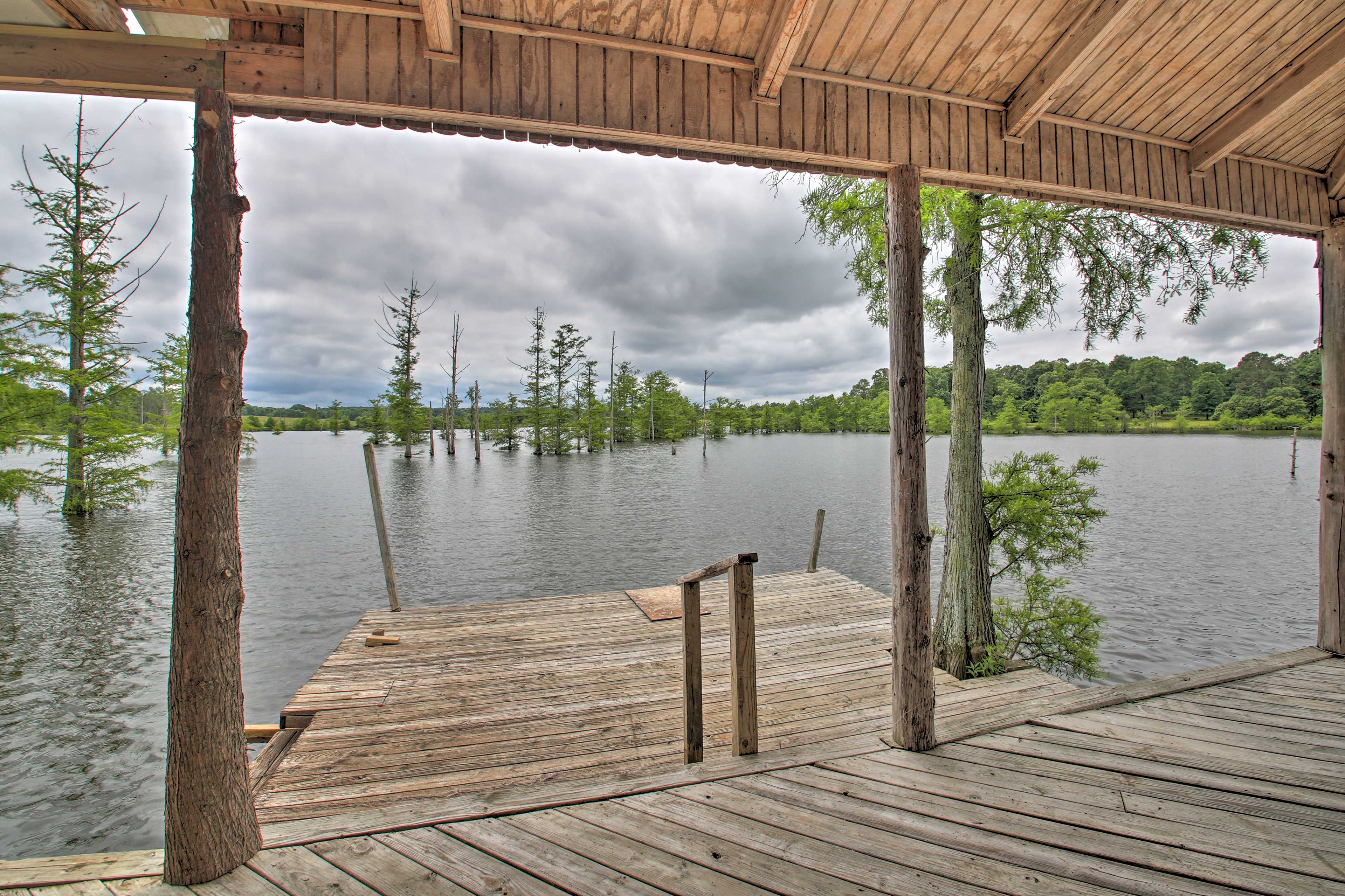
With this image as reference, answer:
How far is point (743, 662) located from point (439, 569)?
31.8ft

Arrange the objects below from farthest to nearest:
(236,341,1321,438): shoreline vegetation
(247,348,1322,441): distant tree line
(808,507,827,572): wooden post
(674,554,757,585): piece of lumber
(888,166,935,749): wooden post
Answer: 1. (236,341,1321,438): shoreline vegetation
2. (247,348,1322,441): distant tree line
3. (808,507,827,572): wooden post
4. (888,166,935,749): wooden post
5. (674,554,757,585): piece of lumber

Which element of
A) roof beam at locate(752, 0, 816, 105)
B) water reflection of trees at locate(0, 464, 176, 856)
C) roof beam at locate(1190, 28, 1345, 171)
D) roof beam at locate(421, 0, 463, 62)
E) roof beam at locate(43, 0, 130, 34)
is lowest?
water reflection of trees at locate(0, 464, 176, 856)

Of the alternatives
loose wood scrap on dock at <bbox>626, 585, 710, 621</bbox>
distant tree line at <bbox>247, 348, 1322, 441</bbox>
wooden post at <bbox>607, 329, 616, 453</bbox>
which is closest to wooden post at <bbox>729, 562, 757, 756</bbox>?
loose wood scrap on dock at <bbox>626, 585, 710, 621</bbox>

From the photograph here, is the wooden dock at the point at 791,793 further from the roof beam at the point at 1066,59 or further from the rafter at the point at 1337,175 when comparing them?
the rafter at the point at 1337,175

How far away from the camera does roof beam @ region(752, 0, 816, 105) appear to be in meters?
1.76

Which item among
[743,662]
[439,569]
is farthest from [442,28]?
[439,569]

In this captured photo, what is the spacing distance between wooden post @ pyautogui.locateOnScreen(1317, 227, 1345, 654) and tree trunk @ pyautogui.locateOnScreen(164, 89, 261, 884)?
18.7ft

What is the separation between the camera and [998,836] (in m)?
1.67

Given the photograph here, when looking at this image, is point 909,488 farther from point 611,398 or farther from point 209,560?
point 611,398

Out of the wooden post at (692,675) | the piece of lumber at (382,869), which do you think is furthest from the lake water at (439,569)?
the wooden post at (692,675)

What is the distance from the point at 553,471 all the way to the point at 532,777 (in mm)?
23421

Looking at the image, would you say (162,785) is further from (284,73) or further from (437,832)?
(284,73)

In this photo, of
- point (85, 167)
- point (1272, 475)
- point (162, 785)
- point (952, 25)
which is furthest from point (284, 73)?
point (1272, 475)

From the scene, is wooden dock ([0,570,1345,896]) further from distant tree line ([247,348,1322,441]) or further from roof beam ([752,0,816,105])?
distant tree line ([247,348,1322,441])
